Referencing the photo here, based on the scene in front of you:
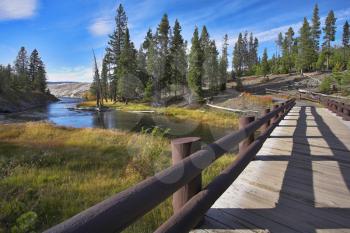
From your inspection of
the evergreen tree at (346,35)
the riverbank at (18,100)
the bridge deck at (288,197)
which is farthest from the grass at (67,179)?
the evergreen tree at (346,35)

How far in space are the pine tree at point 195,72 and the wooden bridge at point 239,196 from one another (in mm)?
41099

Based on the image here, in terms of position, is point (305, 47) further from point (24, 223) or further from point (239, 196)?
point (24, 223)

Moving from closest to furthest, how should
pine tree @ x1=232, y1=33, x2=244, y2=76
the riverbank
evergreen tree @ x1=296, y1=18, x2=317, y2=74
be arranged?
the riverbank → evergreen tree @ x1=296, y1=18, x2=317, y2=74 → pine tree @ x1=232, y1=33, x2=244, y2=76

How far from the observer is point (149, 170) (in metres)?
8.74

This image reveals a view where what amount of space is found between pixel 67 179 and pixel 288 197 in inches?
276

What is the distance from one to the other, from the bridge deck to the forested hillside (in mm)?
53399

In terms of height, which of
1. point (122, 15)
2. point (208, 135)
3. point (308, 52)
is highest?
point (122, 15)

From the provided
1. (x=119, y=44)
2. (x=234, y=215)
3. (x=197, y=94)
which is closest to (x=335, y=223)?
(x=234, y=215)

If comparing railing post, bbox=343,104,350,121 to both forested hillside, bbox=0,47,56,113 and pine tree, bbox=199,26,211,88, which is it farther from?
forested hillside, bbox=0,47,56,113

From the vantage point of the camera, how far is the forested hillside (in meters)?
54.5

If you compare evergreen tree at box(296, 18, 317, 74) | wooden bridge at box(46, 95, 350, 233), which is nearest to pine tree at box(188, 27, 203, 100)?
evergreen tree at box(296, 18, 317, 74)

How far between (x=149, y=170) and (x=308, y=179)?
216 inches

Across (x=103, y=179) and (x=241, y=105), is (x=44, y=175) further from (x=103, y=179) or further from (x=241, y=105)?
(x=241, y=105)

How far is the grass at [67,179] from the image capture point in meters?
5.18
